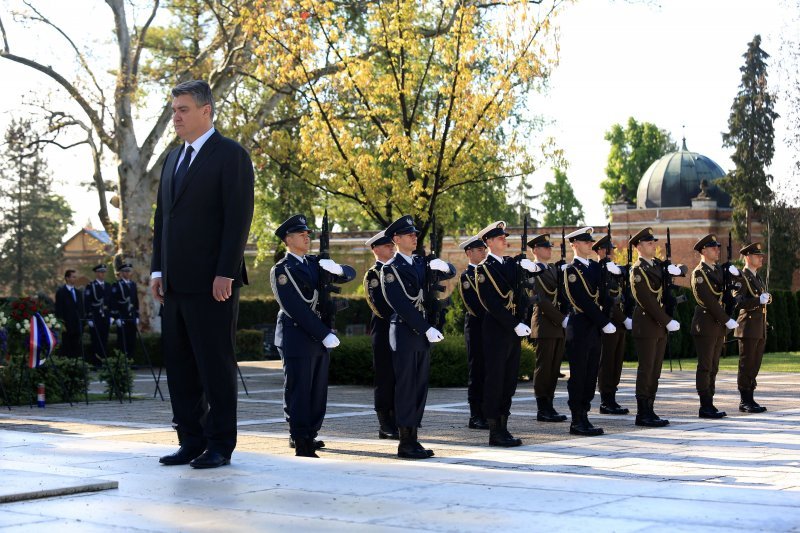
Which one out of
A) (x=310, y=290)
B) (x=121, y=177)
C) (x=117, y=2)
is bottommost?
(x=310, y=290)

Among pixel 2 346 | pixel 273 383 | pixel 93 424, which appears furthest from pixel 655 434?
pixel 273 383

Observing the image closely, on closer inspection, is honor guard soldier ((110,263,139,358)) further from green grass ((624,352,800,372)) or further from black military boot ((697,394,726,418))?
black military boot ((697,394,726,418))

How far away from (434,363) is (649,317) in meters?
6.39

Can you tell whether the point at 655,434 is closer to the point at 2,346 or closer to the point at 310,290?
the point at 310,290

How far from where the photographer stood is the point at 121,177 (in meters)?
29.3

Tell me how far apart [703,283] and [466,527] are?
896 cm

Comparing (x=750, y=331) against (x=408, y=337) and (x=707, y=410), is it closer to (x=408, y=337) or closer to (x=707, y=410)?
(x=707, y=410)

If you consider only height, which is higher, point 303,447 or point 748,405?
point 748,405

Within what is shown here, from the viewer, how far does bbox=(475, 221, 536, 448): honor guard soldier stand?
1013cm

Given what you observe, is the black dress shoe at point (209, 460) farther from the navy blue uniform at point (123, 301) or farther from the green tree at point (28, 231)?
the green tree at point (28, 231)

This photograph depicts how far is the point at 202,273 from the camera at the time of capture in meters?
7.48

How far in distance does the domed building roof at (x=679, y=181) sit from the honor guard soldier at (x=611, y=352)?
183 ft

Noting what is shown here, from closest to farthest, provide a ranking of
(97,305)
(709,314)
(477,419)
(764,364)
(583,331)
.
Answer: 1. (583,331)
2. (477,419)
3. (709,314)
4. (97,305)
5. (764,364)

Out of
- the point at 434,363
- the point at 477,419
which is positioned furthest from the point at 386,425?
the point at 434,363
